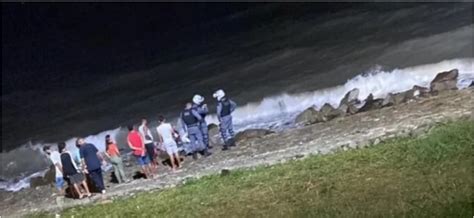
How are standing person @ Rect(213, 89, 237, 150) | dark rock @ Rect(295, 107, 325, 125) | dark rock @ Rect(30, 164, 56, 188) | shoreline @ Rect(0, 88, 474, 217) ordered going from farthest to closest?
dark rock @ Rect(30, 164, 56, 188) < dark rock @ Rect(295, 107, 325, 125) < standing person @ Rect(213, 89, 237, 150) < shoreline @ Rect(0, 88, 474, 217)

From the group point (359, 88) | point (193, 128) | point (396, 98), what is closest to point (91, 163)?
point (193, 128)

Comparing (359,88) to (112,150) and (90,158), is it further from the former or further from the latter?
(90,158)

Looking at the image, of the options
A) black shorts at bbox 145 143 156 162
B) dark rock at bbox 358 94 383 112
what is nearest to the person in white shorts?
black shorts at bbox 145 143 156 162

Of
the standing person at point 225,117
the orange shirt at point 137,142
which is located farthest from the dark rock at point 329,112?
the orange shirt at point 137,142

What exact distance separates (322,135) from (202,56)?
32.8 metres

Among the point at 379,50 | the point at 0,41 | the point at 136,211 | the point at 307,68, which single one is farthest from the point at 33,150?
the point at 0,41

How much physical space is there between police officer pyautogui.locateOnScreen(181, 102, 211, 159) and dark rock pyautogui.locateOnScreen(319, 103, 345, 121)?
3.95 metres

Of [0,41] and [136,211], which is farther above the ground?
[0,41]

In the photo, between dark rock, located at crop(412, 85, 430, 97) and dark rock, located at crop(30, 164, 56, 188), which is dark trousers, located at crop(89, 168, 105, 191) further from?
dark rock, located at crop(412, 85, 430, 97)

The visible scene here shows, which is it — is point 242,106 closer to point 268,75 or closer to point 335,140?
point 268,75

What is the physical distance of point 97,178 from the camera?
26047mm

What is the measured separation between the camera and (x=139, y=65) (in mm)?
63844

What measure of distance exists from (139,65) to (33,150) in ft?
76.0

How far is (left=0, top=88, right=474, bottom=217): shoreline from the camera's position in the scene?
73.9 ft
